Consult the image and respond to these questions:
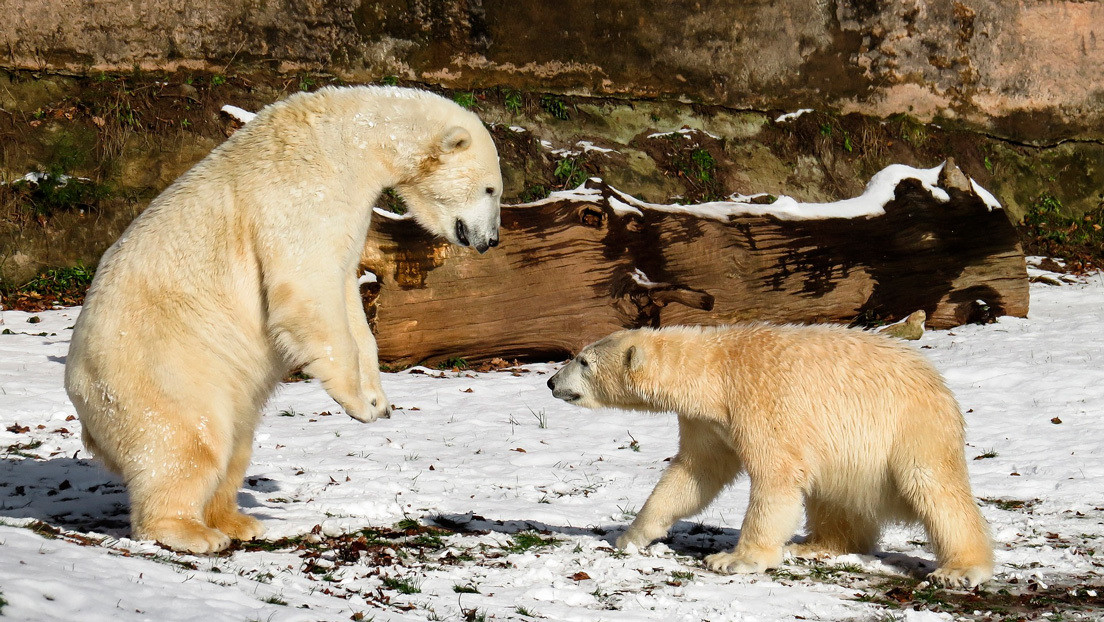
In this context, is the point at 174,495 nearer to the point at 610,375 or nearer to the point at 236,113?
the point at 610,375

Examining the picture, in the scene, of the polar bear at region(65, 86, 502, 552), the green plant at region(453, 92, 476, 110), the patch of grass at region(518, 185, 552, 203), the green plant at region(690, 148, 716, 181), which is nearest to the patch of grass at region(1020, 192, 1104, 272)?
the green plant at region(690, 148, 716, 181)

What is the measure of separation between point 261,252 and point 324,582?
1.50m

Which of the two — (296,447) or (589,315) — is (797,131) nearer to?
(589,315)

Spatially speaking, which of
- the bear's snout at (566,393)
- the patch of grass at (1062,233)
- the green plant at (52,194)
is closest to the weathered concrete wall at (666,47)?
the patch of grass at (1062,233)

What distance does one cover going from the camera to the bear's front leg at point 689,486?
16.4 ft

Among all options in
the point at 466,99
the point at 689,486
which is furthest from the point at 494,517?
the point at 466,99

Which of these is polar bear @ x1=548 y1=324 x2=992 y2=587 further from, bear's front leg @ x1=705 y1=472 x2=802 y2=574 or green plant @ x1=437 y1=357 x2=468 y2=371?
green plant @ x1=437 y1=357 x2=468 y2=371

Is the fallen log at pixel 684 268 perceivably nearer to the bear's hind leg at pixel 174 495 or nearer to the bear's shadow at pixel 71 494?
the bear's shadow at pixel 71 494

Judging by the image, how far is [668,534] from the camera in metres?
5.55

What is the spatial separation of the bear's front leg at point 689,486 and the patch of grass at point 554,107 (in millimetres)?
8776

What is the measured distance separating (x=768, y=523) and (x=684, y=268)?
16.1 feet

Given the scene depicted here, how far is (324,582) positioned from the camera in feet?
14.0

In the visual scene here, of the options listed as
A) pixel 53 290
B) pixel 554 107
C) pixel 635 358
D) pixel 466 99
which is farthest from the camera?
pixel 554 107

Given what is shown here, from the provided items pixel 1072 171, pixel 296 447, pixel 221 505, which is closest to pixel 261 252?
pixel 221 505
